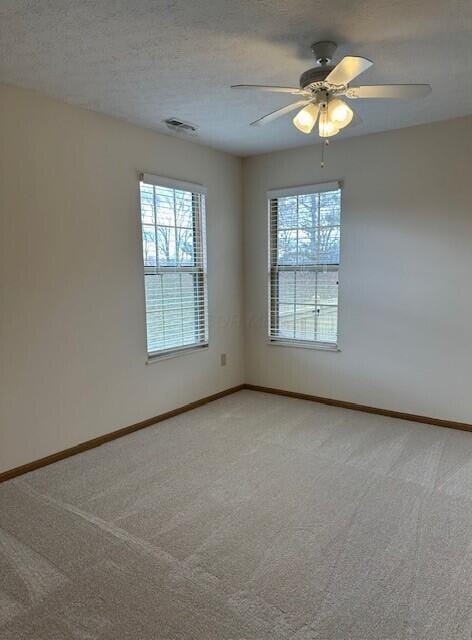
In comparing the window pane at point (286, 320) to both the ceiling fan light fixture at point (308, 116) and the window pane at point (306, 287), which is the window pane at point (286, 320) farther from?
the ceiling fan light fixture at point (308, 116)

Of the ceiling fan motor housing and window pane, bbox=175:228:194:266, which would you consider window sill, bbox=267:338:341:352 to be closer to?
window pane, bbox=175:228:194:266

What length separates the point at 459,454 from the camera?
3.14 meters

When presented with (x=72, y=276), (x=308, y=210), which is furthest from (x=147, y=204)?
(x=308, y=210)

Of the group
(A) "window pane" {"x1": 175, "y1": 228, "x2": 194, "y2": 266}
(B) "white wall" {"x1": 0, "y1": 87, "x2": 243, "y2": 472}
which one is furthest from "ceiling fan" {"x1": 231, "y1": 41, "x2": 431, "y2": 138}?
(A) "window pane" {"x1": 175, "y1": 228, "x2": 194, "y2": 266}

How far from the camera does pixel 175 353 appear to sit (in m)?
4.01

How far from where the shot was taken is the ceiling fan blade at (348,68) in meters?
1.78

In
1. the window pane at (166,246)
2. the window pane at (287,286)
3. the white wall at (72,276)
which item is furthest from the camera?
the window pane at (287,286)

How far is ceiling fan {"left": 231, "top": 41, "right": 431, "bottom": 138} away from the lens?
2049mm

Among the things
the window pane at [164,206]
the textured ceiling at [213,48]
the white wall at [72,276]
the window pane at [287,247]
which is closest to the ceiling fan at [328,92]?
the textured ceiling at [213,48]

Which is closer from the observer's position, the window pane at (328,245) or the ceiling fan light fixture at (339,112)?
the ceiling fan light fixture at (339,112)

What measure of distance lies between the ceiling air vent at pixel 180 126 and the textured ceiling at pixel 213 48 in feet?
0.59

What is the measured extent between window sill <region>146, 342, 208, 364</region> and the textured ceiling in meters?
2.00

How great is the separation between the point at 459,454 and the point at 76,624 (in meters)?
2.73

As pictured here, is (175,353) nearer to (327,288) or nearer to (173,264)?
(173,264)
